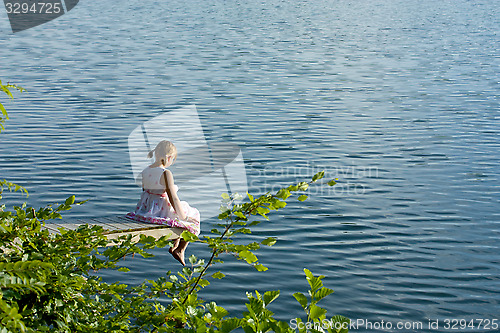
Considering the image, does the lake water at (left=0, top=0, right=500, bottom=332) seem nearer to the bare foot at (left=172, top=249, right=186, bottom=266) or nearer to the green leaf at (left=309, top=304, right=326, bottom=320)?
the bare foot at (left=172, top=249, right=186, bottom=266)

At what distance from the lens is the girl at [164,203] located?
25.6 ft

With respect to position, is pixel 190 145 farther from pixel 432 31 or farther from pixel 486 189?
pixel 432 31

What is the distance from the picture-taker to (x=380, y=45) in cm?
3197

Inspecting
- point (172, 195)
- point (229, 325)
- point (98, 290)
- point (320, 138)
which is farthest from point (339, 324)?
point (320, 138)

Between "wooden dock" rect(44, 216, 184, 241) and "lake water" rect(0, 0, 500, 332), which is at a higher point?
"wooden dock" rect(44, 216, 184, 241)

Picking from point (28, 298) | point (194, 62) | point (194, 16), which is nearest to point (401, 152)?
point (28, 298)

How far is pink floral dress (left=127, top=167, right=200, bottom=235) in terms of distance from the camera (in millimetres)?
7713

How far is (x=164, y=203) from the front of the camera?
7.89 meters

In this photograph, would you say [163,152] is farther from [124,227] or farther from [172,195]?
[124,227]

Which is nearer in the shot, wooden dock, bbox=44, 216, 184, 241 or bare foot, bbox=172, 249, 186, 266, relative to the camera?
wooden dock, bbox=44, 216, 184, 241

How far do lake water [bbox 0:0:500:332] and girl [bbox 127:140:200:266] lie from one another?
0.72 m

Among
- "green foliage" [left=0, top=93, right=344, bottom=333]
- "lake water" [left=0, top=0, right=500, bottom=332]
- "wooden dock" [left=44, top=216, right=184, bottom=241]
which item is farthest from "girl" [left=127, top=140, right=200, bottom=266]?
"green foliage" [left=0, top=93, right=344, bottom=333]

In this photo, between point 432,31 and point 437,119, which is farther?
point 432,31

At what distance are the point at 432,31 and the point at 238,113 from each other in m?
22.5
